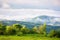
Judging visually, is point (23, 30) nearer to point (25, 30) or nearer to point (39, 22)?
point (25, 30)

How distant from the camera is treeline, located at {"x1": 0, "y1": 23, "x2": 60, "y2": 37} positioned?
5.03 ft

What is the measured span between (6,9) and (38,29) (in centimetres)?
48

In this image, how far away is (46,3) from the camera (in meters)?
1.58

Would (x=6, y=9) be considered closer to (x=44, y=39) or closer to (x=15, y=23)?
(x=15, y=23)

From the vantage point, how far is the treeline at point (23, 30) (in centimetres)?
153

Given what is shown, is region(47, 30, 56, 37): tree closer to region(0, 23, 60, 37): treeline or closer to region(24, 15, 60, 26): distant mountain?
region(0, 23, 60, 37): treeline

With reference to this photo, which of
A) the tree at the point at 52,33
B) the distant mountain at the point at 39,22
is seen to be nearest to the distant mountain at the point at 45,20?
the distant mountain at the point at 39,22

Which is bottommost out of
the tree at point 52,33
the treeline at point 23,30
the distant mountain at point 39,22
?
the tree at point 52,33

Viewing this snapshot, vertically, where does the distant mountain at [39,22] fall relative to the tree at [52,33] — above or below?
above

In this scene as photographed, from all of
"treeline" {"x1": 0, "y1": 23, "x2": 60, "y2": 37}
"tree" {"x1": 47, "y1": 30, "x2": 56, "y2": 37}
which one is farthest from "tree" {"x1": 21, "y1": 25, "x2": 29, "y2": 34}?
"tree" {"x1": 47, "y1": 30, "x2": 56, "y2": 37}

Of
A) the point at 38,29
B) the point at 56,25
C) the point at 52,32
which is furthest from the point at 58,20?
the point at 38,29

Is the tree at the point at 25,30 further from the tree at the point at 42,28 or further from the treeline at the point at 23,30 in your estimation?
the tree at the point at 42,28

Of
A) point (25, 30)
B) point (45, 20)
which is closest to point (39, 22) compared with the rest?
point (45, 20)

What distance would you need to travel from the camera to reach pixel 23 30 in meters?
1.54
